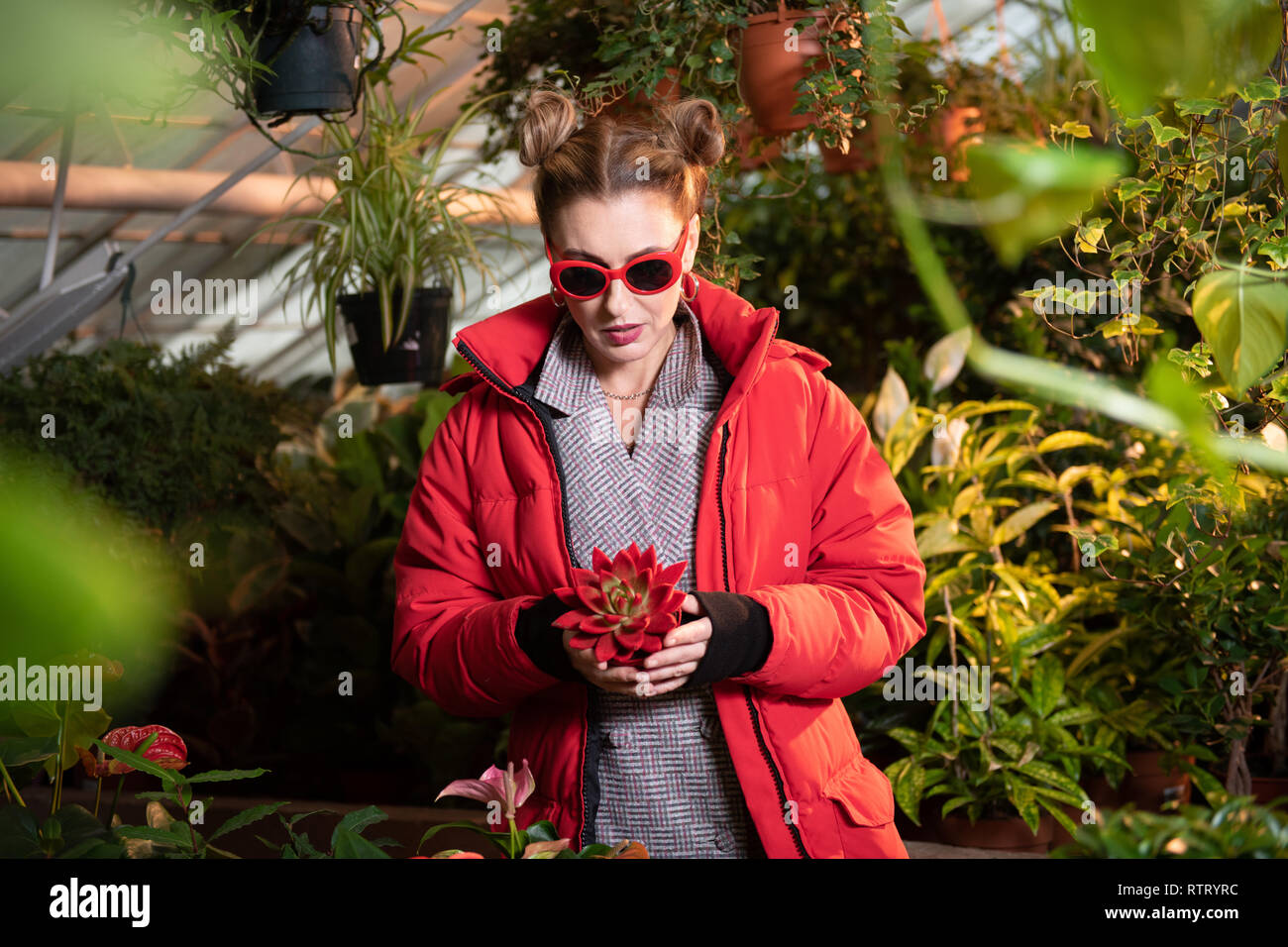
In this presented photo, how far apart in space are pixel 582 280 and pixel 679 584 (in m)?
0.40

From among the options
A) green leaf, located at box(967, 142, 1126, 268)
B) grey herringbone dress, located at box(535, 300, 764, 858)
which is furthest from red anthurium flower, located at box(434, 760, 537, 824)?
green leaf, located at box(967, 142, 1126, 268)

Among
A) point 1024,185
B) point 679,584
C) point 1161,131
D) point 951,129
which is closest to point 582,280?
point 679,584

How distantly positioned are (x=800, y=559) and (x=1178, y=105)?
→ 2.28ft

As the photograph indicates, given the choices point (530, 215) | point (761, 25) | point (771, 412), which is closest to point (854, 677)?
point (771, 412)

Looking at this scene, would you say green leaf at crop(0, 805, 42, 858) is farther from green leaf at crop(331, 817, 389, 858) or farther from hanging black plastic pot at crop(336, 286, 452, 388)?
hanging black plastic pot at crop(336, 286, 452, 388)

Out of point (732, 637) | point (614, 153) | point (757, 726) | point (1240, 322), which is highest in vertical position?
point (614, 153)

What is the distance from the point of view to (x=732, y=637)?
1.15 meters

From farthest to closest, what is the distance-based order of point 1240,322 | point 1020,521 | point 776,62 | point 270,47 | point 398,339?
point 1020,521, point 398,339, point 776,62, point 270,47, point 1240,322

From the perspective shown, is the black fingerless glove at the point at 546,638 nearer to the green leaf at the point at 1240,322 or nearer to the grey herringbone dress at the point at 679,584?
the grey herringbone dress at the point at 679,584

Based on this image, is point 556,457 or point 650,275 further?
point 556,457

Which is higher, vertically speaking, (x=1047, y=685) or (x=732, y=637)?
(x=732, y=637)

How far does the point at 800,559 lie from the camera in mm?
1401

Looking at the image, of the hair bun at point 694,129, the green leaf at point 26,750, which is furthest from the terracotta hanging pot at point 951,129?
the green leaf at point 26,750

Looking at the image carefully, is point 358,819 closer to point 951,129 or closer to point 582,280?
point 582,280
